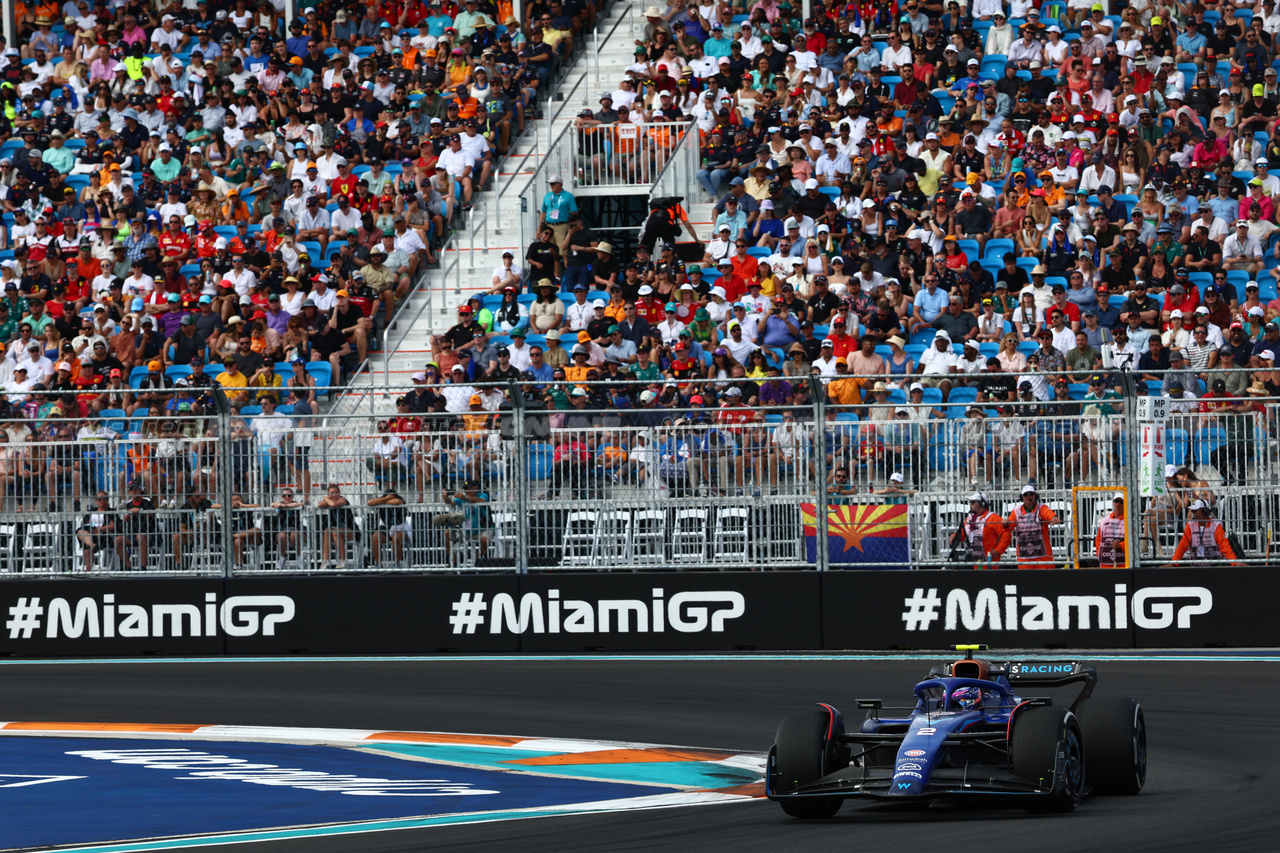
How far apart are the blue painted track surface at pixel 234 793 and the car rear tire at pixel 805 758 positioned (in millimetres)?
1313

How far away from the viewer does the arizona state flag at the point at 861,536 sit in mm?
17438

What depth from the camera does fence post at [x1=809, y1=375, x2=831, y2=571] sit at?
17.5 meters

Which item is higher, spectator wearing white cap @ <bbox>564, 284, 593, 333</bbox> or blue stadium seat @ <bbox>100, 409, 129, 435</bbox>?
spectator wearing white cap @ <bbox>564, 284, 593, 333</bbox>

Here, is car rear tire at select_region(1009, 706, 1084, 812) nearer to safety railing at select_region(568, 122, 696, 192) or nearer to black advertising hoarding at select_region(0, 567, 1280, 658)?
black advertising hoarding at select_region(0, 567, 1280, 658)

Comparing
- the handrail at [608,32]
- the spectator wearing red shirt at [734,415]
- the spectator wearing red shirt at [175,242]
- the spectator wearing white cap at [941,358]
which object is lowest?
the spectator wearing red shirt at [734,415]

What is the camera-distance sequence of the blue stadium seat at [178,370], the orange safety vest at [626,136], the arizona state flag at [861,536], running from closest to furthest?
the arizona state flag at [861,536], the blue stadium seat at [178,370], the orange safety vest at [626,136]

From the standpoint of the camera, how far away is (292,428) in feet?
59.0

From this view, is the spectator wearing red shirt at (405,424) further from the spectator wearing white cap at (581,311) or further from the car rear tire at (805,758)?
the car rear tire at (805,758)

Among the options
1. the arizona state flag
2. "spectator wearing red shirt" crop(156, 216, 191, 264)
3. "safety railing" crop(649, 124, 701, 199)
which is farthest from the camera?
"spectator wearing red shirt" crop(156, 216, 191, 264)

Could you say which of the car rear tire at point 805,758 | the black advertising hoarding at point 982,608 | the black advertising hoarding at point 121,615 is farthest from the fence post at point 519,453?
the car rear tire at point 805,758

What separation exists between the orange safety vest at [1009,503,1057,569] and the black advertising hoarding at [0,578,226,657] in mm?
7272

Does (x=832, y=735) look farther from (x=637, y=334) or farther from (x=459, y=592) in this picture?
(x=637, y=334)

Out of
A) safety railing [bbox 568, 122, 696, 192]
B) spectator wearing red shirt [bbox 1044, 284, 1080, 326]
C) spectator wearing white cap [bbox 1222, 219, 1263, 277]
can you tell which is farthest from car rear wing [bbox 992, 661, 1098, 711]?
safety railing [bbox 568, 122, 696, 192]

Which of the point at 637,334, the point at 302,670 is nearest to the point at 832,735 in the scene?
the point at 302,670
